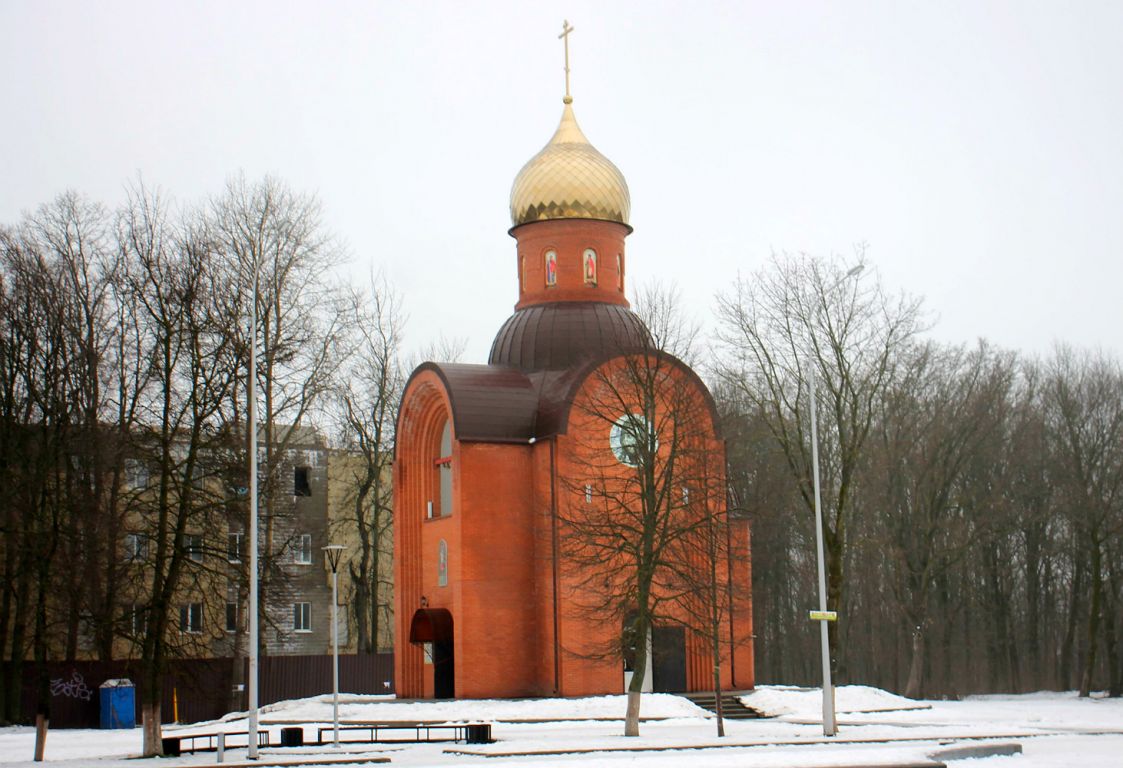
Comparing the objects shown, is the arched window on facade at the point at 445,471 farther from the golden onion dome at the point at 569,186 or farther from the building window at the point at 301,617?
the building window at the point at 301,617

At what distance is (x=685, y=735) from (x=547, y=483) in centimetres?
995

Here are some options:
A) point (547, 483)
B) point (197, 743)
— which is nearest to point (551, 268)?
point (547, 483)

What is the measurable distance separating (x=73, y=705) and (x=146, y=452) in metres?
16.9

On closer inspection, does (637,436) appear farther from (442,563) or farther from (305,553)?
(305,553)

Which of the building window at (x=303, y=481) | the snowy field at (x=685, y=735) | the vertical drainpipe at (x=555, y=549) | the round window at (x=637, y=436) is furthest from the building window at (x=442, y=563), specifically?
the building window at (x=303, y=481)

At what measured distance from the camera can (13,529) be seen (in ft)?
90.7

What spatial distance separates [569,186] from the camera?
40.2m

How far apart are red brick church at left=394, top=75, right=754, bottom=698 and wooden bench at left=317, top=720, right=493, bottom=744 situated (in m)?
3.95

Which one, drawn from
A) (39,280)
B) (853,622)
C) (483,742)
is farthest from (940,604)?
(39,280)

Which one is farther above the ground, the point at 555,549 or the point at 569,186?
the point at 569,186

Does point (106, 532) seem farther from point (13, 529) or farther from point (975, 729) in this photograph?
point (975, 729)

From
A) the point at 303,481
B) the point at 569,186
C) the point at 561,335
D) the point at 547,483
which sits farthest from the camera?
A: the point at 303,481

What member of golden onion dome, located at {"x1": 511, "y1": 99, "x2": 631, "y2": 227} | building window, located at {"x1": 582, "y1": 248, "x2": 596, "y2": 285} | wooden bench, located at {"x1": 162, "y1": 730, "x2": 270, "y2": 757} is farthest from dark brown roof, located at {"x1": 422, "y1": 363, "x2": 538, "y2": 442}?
wooden bench, located at {"x1": 162, "y1": 730, "x2": 270, "y2": 757}

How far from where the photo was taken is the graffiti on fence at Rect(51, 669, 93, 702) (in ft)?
127
